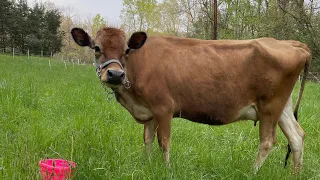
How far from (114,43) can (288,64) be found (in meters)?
2.38

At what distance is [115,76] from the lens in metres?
4.15

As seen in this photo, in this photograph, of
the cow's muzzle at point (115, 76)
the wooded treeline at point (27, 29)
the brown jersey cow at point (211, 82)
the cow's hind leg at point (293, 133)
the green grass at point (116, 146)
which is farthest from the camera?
the wooded treeline at point (27, 29)

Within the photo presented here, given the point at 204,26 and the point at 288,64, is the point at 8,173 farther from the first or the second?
the point at 204,26

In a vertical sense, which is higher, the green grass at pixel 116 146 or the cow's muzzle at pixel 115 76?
the cow's muzzle at pixel 115 76

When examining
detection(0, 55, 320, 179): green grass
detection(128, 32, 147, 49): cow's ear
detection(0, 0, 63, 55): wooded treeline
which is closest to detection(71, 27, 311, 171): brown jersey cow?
detection(128, 32, 147, 49): cow's ear

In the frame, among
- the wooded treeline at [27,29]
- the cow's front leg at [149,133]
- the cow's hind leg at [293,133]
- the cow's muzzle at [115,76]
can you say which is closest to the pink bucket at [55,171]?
the cow's muzzle at [115,76]

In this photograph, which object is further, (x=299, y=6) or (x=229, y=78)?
(x=299, y=6)

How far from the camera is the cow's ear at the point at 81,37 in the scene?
15.5 ft

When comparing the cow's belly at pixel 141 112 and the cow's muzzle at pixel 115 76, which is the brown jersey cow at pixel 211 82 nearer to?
the cow's belly at pixel 141 112

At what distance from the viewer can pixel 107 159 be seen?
12.7 ft

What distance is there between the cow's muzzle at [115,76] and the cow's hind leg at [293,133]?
2536 millimetres

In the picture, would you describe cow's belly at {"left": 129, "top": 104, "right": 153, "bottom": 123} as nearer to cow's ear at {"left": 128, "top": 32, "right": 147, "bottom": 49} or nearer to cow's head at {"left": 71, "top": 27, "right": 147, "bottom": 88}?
cow's head at {"left": 71, "top": 27, "right": 147, "bottom": 88}

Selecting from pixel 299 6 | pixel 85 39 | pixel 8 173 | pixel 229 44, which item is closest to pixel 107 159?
pixel 8 173

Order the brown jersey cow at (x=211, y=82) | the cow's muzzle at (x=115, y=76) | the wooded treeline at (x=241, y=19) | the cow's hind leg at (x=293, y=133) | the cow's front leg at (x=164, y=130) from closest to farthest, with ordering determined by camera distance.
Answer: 1. the cow's muzzle at (x=115, y=76)
2. the cow's front leg at (x=164, y=130)
3. the brown jersey cow at (x=211, y=82)
4. the cow's hind leg at (x=293, y=133)
5. the wooded treeline at (x=241, y=19)
